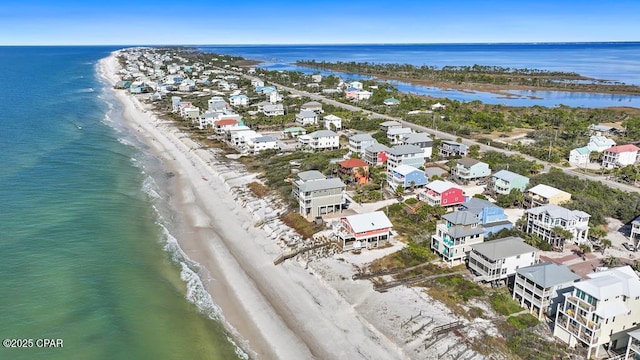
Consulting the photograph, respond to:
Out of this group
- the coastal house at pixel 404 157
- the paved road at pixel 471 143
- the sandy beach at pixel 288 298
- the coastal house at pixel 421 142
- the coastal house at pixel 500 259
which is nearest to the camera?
the sandy beach at pixel 288 298

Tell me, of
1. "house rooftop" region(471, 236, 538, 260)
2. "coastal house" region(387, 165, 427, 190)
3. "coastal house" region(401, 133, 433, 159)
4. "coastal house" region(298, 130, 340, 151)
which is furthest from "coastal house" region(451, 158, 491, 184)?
"coastal house" region(298, 130, 340, 151)

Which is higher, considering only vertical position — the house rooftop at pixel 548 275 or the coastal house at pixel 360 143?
the coastal house at pixel 360 143

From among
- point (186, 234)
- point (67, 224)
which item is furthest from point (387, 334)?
point (67, 224)

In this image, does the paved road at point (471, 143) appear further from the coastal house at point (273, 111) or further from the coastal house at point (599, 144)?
the coastal house at point (273, 111)

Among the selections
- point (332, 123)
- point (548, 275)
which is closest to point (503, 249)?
point (548, 275)

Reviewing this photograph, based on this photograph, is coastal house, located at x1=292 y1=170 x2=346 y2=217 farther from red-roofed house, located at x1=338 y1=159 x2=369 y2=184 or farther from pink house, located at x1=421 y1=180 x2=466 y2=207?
pink house, located at x1=421 y1=180 x2=466 y2=207

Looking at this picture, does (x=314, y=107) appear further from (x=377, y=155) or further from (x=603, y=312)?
(x=603, y=312)

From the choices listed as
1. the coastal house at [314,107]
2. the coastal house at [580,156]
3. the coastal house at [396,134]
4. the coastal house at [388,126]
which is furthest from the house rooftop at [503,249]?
the coastal house at [314,107]
